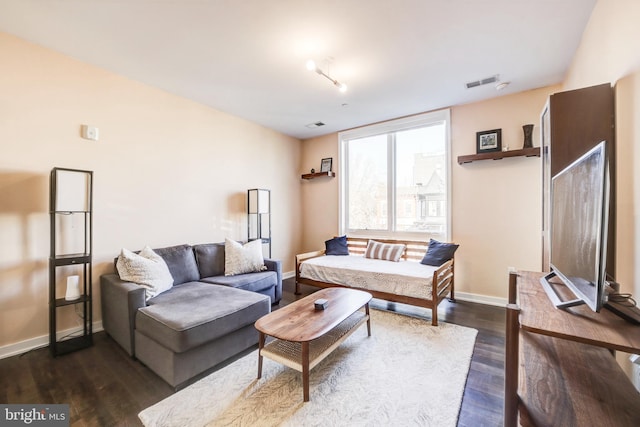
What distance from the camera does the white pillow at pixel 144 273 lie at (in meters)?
2.42

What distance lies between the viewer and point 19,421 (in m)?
1.52

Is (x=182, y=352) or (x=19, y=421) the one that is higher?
(x=182, y=352)

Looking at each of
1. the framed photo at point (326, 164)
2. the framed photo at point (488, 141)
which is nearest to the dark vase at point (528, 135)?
the framed photo at point (488, 141)

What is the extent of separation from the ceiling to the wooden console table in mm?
2123

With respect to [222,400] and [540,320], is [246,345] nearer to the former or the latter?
[222,400]

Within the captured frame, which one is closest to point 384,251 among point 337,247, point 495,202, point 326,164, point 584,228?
point 337,247

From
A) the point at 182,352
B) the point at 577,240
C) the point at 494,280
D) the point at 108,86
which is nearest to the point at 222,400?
the point at 182,352

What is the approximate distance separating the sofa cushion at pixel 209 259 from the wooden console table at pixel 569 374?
312 centimetres

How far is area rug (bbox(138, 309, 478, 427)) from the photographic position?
154 cm

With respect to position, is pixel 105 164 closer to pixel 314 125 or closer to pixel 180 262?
pixel 180 262

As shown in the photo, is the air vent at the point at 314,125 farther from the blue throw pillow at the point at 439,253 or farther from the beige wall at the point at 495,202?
the blue throw pillow at the point at 439,253

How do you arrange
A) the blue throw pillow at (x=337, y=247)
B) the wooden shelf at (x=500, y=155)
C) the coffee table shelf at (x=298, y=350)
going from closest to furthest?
the coffee table shelf at (x=298, y=350), the wooden shelf at (x=500, y=155), the blue throw pillow at (x=337, y=247)

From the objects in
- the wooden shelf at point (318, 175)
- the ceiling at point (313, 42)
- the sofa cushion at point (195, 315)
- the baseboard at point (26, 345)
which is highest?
the ceiling at point (313, 42)

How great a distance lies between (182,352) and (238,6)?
101 inches
